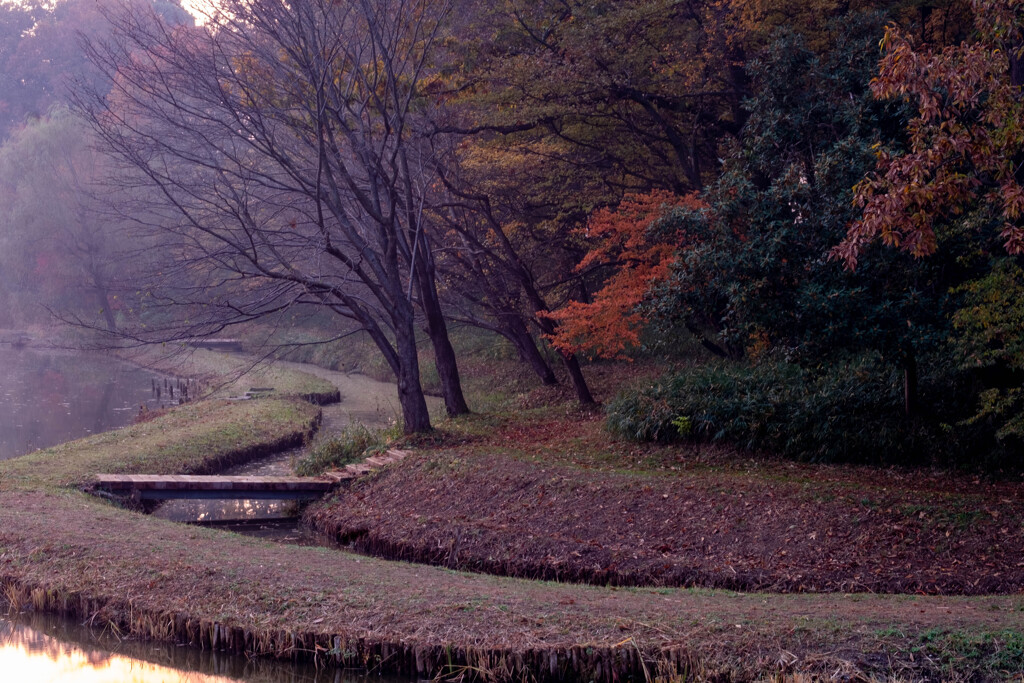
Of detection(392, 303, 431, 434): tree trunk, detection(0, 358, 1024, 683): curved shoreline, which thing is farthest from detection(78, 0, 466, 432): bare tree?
detection(0, 358, 1024, 683): curved shoreline

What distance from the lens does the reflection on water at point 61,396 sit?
20812 millimetres

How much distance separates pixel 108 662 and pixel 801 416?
9473 mm

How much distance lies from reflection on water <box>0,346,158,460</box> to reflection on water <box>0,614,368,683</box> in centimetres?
1087

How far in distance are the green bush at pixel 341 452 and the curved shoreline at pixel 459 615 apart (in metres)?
5.47

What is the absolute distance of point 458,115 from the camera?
61.4 ft

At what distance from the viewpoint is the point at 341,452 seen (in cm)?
1580

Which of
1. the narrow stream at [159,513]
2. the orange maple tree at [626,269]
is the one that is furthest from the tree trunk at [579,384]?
the narrow stream at [159,513]

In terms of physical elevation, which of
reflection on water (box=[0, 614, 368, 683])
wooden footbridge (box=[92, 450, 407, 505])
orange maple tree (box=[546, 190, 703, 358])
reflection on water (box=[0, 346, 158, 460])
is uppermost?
orange maple tree (box=[546, 190, 703, 358])

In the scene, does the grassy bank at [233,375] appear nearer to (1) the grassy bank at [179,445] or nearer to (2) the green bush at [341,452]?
(1) the grassy bank at [179,445]

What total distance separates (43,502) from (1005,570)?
461 inches

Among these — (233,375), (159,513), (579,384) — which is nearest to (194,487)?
(159,513)

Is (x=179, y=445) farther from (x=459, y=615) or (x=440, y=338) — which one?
(x=459, y=615)

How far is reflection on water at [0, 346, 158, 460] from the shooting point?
20812 mm

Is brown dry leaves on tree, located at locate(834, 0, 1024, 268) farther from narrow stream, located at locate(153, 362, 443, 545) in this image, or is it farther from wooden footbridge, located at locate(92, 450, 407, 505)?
wooden footbridge, located at locate(92, 450, 407, 505)
